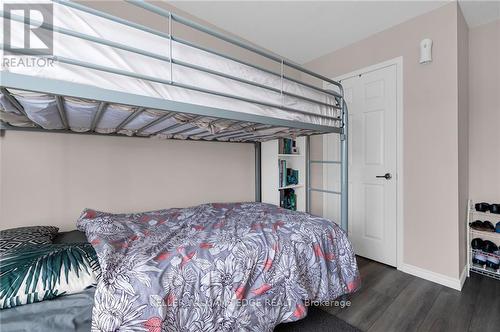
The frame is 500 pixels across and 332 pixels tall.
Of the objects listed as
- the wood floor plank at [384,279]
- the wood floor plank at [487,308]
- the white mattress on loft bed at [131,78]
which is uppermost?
the white mattress on loft bed at [131,78]

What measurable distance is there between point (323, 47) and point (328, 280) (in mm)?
2663

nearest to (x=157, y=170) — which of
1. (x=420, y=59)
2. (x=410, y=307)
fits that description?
(x=410, y=307)

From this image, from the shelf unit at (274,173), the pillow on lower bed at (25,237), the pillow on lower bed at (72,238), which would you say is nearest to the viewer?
the pillow on lower bed at (25,237)

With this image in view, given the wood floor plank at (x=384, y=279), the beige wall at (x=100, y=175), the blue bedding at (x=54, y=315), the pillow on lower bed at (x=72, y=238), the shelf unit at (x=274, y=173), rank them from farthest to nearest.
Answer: the shelf unit at (x=274, y=173)
the wood floor plank at (x=384, y=279)
the beige wall at (x=100, y=175)
the pillow on lower bed at (x=72, y=238)
the blue bedding at (x=54, y=315)

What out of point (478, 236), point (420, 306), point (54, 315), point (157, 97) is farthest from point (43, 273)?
point (478, 236)

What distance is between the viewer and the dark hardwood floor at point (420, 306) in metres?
1.48

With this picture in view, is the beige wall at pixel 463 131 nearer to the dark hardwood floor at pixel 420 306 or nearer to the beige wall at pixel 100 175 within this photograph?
the dark hardwood floor at pixel 420 306

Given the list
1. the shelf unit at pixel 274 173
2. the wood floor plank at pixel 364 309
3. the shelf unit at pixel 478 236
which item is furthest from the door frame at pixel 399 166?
the shelf unit at pixel 274 173

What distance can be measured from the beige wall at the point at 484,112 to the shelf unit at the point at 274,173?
1.70 metres

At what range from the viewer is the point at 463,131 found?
82.3 inches

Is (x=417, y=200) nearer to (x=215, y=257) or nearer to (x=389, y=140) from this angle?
(x=389, y=140)

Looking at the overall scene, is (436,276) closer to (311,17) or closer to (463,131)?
(463,131)

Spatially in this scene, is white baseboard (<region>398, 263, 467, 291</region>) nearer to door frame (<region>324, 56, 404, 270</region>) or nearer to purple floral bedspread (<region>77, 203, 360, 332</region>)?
door frame (<region>324, 56, 404, 270</region>)

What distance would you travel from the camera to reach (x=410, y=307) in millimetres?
1671
